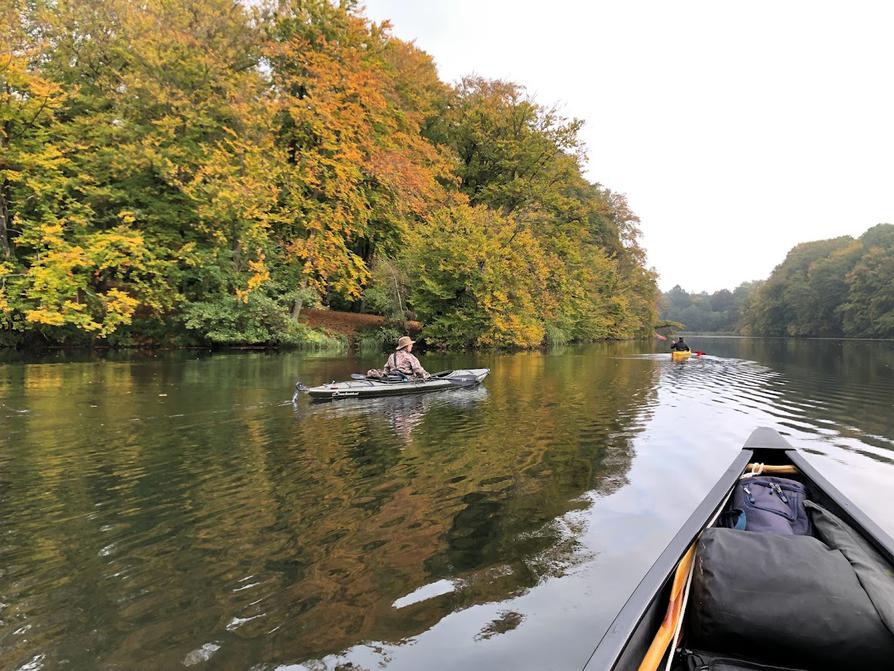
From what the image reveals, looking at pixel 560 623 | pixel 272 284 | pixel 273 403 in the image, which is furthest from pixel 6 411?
pixel 272 284

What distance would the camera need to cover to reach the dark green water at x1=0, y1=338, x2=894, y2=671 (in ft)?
9.71

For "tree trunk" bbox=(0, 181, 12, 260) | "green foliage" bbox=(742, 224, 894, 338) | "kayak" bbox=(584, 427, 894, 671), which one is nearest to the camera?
"kayak" bbox=(584, 427, 894, 671)

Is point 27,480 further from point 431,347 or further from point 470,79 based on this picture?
point 470,79

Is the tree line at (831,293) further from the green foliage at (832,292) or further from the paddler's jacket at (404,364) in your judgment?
the paddler's jacket at (404,364)

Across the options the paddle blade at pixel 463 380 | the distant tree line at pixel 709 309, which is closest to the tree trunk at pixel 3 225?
the paddle blade at pixel 463 380

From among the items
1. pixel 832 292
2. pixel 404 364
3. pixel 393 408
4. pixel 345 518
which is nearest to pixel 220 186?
pixel 404 364

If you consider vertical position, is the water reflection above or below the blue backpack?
below

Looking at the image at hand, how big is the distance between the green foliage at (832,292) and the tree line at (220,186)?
5295 centimetres

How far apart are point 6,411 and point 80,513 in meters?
5.90

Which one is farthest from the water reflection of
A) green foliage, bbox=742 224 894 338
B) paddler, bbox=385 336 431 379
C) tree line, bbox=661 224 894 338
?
green foliage, bbox=742 224 894 338

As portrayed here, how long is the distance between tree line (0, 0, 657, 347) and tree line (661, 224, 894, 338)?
49.1m

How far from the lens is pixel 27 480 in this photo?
551cm

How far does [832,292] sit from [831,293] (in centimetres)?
18

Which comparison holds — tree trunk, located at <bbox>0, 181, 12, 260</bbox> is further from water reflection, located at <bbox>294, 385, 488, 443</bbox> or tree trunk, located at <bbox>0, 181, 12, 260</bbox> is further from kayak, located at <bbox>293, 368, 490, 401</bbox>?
water reflection, located at <bbox>294, 385, 488, 443</bbox>
